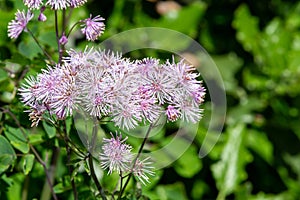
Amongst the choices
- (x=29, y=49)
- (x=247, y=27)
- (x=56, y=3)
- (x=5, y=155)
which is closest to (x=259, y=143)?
(x=247, y=27)

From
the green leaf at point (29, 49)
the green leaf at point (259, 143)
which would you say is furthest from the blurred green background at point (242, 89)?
the green leaf at point (29, 49)

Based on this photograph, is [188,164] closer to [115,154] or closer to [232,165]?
[232,165]

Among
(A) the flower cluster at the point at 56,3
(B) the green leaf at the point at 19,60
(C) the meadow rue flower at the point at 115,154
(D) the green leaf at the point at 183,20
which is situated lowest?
(D) the green leaf at the point at 183,20

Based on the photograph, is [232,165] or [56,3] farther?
[232,165]

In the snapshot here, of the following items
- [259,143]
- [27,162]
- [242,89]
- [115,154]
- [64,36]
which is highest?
[64,36]

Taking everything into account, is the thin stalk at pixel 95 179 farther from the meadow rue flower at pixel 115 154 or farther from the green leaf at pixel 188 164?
the green leaf at pixel 188 164

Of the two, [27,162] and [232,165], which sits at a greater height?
[27,162]

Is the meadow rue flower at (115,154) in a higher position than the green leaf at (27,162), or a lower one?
higher
